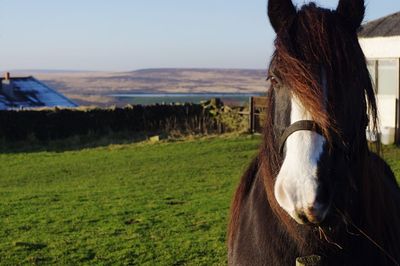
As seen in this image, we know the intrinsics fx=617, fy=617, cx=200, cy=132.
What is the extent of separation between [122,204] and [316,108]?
941 cm

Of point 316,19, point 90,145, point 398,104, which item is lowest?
point 90,145

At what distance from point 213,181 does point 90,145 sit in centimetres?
1202

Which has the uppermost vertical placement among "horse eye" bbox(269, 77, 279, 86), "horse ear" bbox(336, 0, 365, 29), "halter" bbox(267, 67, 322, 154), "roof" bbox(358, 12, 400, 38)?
"roof" bbox(358, 12, 400, 38)

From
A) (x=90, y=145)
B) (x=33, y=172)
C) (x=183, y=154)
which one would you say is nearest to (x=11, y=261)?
(x=33, y=172)

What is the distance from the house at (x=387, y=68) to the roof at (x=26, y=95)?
91.4 feet

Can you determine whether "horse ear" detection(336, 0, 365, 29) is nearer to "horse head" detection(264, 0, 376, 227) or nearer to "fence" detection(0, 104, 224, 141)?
"horse head" detection(264, 0, 376, 227)

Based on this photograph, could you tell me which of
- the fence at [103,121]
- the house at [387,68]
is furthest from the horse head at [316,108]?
the fence at [103,121]

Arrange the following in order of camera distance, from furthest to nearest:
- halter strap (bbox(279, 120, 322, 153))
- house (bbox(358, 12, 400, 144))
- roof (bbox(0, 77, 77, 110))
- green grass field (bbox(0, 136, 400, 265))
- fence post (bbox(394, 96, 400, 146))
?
roof (bbox(0, 77, 77, 110))
house (bbox(358, 12, 400, 144))
fence post (bbox(394, 96, 400, 146))
green grass field (bbox(0, 136, 400, 265))
halter strap (bbox(279, 120, 322, 153))

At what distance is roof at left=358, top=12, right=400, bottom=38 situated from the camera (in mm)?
18906

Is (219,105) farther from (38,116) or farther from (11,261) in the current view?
(11,261)

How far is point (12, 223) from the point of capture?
32.6 feet

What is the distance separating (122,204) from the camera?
11.3 meters

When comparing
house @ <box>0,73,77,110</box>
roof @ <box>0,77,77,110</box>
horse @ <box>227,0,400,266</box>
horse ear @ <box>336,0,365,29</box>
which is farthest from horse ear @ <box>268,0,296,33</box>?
house @ <box>0,73,77,110</box>

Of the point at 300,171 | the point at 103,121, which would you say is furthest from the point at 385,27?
the point at 300,171
